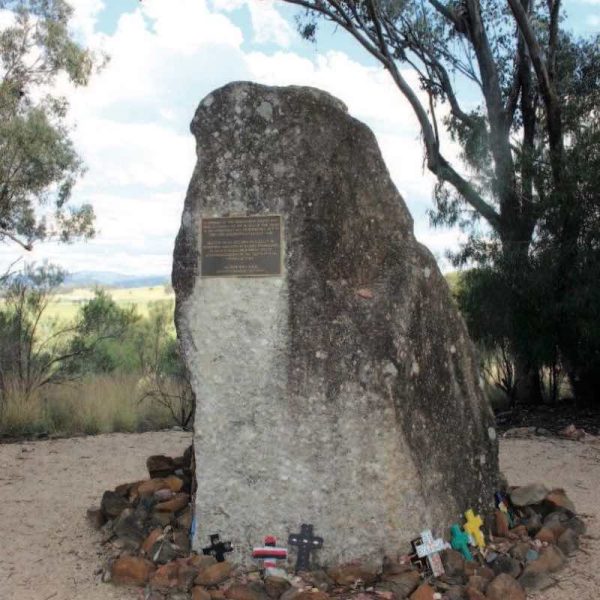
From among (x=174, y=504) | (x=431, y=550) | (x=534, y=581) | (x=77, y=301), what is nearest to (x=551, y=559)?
(x=534, y=581)

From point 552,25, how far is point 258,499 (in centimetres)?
1009

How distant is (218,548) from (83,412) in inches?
219

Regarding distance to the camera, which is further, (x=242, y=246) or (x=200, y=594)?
(x=242, y=246)

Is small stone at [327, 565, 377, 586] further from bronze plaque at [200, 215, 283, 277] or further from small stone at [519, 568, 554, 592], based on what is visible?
bronze plaque at [200, 215, 283, 277]

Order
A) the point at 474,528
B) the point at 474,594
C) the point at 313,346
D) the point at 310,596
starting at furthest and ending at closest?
the point at 474,528 → the point at 313,346 → the point at 474,594 → the point at 310,596

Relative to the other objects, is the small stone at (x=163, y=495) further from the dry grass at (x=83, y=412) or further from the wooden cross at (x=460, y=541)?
the dry grass at (x=83, y=412)

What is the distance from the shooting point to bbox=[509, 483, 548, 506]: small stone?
16.9ft

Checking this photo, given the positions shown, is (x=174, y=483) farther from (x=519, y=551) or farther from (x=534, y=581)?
(x=534, y=581)

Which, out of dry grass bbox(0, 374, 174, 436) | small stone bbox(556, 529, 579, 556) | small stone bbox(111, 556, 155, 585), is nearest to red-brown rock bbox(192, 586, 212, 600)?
small stone bbox(111, 556, 155, 585)

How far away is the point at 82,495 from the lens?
6344mm

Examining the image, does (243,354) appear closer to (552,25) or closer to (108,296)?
(552,25)

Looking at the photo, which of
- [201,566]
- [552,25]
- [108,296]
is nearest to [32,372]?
[108,296]

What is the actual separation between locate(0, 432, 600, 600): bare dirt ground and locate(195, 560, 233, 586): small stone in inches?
14.9

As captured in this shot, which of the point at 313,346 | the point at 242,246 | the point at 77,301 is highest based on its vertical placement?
the point at 77,301
